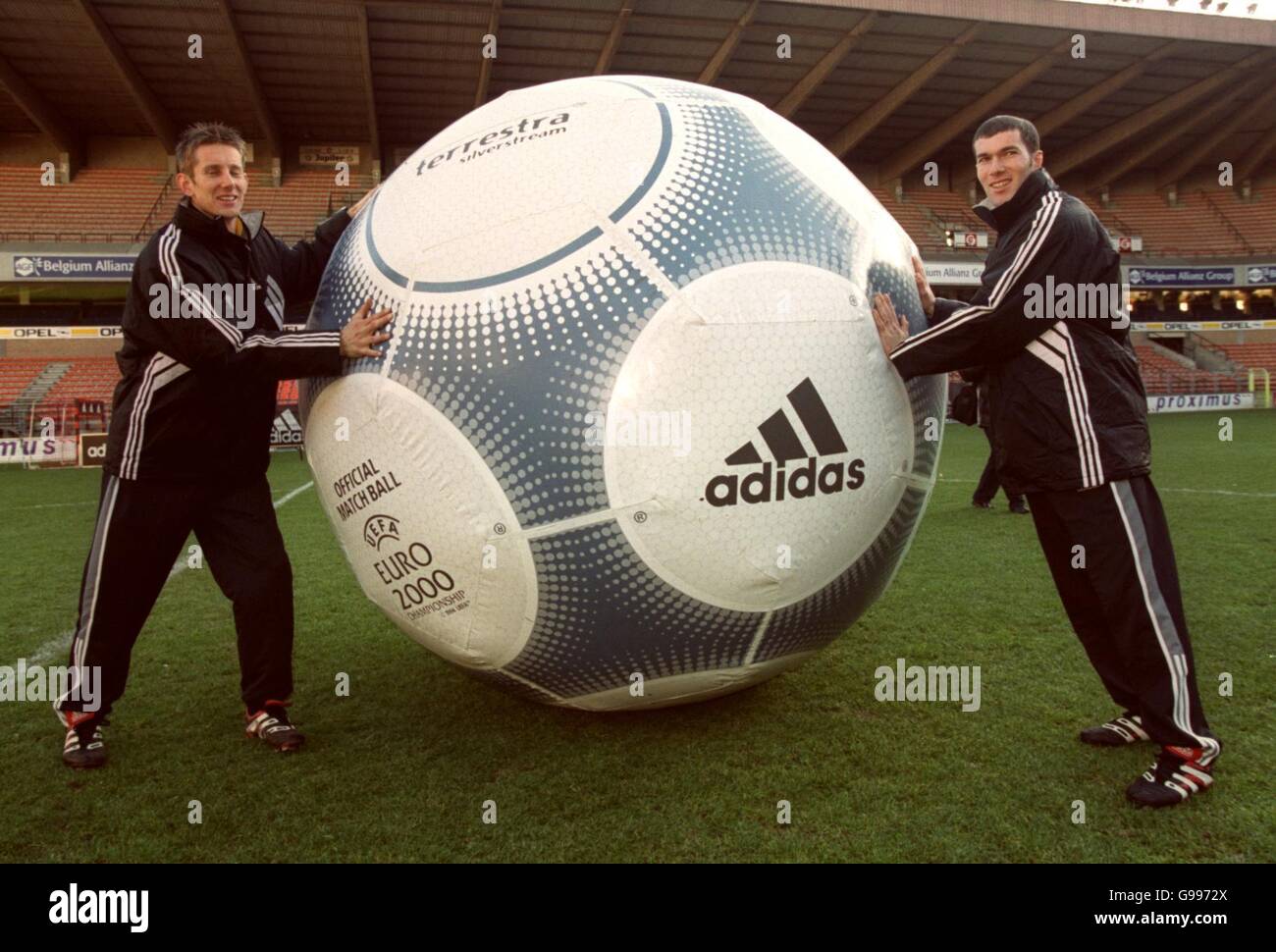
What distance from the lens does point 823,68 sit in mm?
27359

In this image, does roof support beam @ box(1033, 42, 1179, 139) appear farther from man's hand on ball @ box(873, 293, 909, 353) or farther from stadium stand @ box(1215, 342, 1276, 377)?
man's hand on ball @ box(873, 293, 909, 353)

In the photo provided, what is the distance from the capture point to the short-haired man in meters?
3.04

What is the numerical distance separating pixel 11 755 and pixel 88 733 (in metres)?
0.33

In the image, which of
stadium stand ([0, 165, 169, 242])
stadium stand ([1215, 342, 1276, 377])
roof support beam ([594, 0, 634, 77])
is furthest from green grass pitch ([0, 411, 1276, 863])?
stadium stand ([1215, 342, 1276, 377])

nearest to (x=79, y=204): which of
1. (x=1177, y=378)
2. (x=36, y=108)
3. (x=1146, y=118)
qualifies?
(x=36, y=108)

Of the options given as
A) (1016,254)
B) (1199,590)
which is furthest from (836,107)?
(1016,254)

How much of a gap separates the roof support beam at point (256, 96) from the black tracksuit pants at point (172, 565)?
23.2 m

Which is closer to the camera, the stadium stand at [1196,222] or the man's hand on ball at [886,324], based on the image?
the man's hand on ball at [886,324]

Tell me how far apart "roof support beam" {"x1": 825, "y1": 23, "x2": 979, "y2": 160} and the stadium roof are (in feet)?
0.21

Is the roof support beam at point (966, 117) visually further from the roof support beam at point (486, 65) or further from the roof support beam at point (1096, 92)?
the roof support beam at point (486, 65)

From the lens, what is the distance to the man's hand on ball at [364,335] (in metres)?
2.73

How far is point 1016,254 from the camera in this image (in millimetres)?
2844

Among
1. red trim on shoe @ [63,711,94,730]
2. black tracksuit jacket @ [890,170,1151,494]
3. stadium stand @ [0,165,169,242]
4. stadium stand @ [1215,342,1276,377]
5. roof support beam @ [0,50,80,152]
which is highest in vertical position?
roof support beam @ [0,50,80,152]

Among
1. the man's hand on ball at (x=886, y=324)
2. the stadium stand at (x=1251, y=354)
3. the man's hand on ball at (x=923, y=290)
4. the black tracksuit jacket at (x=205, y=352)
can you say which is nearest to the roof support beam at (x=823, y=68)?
the stadium stand at (x=1251, y=354)
